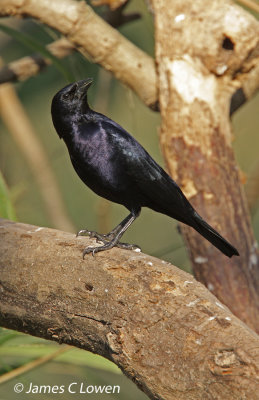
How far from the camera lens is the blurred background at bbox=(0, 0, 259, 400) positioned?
515cm

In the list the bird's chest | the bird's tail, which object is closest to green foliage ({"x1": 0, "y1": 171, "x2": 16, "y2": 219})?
the bird's chest

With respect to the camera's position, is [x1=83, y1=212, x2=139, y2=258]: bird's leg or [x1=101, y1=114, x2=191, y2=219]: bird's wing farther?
[x1=101, y1=114, x2=191, y2=219]: bird's wing

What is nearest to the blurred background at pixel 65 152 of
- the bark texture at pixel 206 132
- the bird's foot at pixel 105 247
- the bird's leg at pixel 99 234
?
the bark texture at pixel 206 132

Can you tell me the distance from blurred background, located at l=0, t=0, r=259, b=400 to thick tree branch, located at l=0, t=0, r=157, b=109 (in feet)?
0.78

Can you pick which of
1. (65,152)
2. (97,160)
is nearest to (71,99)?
(97,160)

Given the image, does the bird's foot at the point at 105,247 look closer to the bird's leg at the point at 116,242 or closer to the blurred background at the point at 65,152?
the bird's leg at the point at 116,242

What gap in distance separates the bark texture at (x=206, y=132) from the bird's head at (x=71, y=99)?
634 millimetres

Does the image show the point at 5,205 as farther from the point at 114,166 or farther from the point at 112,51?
the point at 112,51

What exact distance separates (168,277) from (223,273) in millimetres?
1193

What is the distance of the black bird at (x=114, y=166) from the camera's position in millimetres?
3137

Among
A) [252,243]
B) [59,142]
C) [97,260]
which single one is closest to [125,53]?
[252,243]

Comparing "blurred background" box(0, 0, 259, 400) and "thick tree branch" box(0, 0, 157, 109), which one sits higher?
"thick tree branch" box(0, 0, 157, 109)

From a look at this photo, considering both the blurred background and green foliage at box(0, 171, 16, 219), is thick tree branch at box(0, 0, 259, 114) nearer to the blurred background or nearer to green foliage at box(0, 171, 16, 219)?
the blurred background

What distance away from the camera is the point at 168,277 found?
2.50 m
